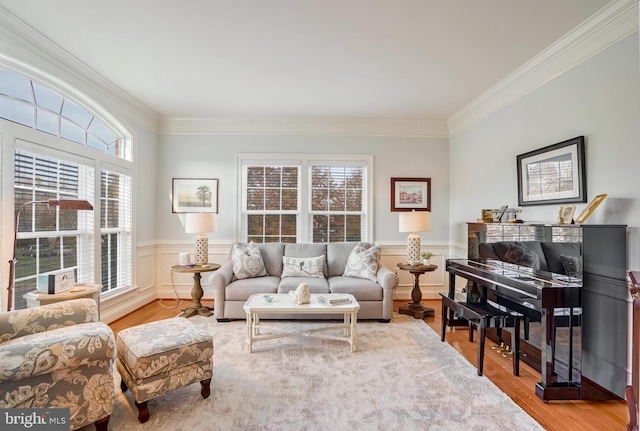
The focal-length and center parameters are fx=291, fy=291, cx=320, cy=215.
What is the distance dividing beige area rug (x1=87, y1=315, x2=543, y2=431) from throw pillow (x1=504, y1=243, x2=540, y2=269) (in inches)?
40.3

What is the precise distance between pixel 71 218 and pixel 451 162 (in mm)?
4931

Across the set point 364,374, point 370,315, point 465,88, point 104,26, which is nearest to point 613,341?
point 364,374

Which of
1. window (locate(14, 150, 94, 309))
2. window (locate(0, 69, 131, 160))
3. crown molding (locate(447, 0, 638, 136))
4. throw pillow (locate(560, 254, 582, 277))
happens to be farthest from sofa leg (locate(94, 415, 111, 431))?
crown molding (locate(447, 0, 638, 136))

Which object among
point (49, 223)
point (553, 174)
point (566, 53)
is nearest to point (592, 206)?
point (553, 174)

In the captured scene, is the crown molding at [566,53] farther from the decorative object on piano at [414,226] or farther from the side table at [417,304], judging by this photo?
the side table at [417,304]

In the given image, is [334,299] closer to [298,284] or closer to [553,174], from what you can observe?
[298,284]

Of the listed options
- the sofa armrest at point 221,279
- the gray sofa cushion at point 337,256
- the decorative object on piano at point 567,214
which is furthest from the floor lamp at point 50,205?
the decorative object on piano at point 567,214

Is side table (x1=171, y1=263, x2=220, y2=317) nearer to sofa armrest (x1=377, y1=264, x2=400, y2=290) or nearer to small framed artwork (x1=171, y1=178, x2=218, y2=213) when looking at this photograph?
small framed artwork (x1=171, y1=178, x2=218, y2=213)

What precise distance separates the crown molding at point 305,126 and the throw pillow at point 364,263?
1.84m

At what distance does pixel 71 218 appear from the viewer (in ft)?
9.85

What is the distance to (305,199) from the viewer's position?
14.9 ft

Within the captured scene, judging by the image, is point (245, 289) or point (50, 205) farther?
point (245, 289)

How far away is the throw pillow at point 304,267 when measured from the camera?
3.88 m

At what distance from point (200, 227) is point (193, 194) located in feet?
2.84
